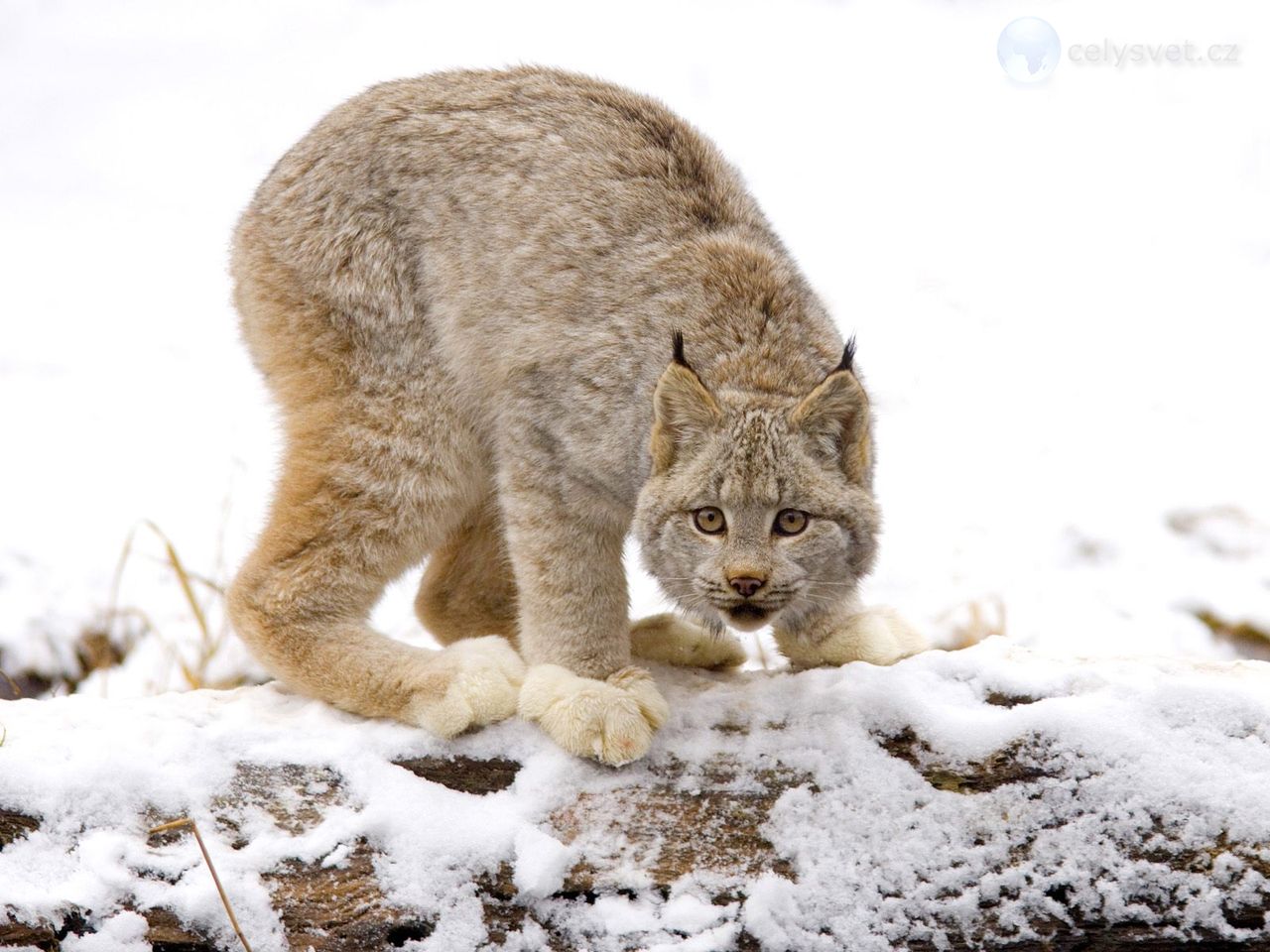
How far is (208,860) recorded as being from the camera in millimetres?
3699

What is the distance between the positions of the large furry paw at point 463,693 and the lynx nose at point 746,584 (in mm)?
824

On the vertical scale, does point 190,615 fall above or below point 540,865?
below

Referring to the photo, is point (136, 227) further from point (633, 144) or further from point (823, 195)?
point (633, 144)

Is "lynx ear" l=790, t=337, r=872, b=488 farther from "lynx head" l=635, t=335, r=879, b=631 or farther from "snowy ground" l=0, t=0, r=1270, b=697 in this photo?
"snowy ground" l=0, t=0, r=1270, b=697

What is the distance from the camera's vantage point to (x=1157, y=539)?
7500 millimetres

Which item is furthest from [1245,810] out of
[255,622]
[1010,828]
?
[255,622]

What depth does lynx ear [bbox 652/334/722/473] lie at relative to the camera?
13.8 ft

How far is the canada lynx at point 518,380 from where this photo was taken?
451 centimetres

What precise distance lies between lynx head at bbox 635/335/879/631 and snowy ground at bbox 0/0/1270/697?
8.44 ft

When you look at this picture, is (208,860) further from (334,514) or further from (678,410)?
(678,410)

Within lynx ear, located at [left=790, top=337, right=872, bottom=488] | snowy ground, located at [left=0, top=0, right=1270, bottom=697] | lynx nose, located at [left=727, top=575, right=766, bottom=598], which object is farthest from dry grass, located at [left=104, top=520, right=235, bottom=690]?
lynx ear, located at [left=790, top=337, right=872, bottom=488]

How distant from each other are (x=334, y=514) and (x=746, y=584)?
1.55 meters

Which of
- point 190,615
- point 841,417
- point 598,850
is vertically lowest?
point 190,615

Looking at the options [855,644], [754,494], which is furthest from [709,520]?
[855,644]
